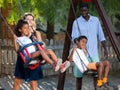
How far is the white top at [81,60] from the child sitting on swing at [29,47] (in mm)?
549

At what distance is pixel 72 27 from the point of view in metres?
6.79

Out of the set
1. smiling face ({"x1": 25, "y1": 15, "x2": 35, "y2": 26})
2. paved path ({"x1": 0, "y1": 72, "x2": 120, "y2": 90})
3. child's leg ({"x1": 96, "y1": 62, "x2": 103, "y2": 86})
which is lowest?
paved path ({"x1": 0, "y1": 72, "x2": 120, "y2": 90})

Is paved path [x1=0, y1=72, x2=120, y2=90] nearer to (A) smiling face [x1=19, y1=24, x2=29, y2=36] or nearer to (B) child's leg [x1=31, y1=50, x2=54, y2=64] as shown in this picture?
(A) smiling face [x1=19, y1=24, x2=29, y2=36]

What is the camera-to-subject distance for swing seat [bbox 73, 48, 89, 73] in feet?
19.7

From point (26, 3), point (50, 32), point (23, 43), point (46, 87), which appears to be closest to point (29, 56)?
point (23, 43)

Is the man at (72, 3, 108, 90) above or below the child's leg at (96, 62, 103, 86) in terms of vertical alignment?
above

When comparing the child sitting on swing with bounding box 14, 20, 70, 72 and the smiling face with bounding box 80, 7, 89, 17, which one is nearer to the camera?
the child sitting on swing with bounding box 14, 20, 70, 72

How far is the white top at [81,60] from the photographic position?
602 cm

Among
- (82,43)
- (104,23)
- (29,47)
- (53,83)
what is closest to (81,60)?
(82,43)

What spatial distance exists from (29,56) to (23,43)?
219mm

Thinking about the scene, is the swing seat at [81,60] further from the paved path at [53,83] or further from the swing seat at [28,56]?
the paved path at [53,83]

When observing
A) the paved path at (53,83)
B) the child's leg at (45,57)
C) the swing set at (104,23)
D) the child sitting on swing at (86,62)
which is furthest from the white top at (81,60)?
the paved path at (53,83)

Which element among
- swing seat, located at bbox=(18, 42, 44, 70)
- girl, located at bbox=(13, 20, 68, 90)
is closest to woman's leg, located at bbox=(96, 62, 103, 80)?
girl, located at bbox=(13, 20, 68, 90)

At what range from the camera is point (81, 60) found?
6051 millimetres
